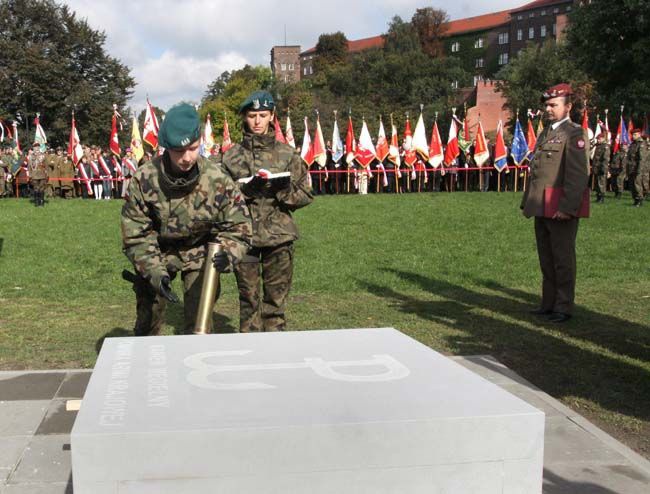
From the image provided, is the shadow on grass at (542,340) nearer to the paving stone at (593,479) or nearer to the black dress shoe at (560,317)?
the black dress shoe at (560,317)

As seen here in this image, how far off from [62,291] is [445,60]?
98.7 metres

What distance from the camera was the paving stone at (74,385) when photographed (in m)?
4.96

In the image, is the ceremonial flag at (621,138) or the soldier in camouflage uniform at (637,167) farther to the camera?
the ceremonial flag at (621,138)

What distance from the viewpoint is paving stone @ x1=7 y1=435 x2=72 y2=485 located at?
11.6 ft

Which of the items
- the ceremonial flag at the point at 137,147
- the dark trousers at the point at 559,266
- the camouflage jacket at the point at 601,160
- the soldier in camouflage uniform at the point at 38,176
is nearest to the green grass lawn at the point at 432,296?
the dark trousers at the point at 559,266

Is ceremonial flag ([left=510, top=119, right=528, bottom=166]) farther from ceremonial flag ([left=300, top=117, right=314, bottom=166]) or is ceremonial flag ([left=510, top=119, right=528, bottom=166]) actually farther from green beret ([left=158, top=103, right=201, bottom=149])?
green beret ([left=158, top=103, right=201, bottom=149])

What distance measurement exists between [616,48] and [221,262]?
41.8 m

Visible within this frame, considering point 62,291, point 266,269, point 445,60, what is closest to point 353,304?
point 266,269

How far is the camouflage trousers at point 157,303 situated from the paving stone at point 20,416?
2.61 ft

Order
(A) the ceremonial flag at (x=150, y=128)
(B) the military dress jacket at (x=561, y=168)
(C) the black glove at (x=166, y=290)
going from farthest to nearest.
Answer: (A) the ceremonial flag at (x=150, y=128)
(B) the military dress jacket at (x=561, y=168)
(C) the black glove at (x=166, y=290)

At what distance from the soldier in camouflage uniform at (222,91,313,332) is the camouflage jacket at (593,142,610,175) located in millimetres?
21521

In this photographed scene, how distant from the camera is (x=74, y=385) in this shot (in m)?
5.20

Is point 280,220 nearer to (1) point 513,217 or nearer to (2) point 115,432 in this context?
(2) point 115,432

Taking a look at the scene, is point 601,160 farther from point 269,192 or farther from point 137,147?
point 269,192
